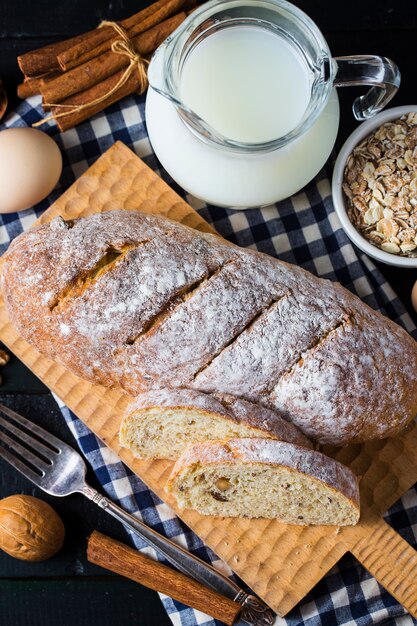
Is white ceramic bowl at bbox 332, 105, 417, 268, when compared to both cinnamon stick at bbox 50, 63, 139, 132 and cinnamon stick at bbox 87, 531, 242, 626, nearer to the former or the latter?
cinnamon stick at bbox 50, 63, 139, 132

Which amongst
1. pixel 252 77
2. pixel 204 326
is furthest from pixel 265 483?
pixel 252 77

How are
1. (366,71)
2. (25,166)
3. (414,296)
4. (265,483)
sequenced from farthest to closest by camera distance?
(414,296) → (25,166) → (265,483) → (366,71)

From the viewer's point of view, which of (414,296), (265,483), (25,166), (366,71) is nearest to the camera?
(366,71)

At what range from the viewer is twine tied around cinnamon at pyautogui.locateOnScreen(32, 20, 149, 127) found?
6.20 ft

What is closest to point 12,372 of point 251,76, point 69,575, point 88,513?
point 88,513

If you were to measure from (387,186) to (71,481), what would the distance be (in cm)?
114

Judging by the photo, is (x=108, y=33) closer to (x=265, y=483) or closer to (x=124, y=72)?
(x=124, y=72)

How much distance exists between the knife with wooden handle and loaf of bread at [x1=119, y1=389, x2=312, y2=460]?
14.3 inches

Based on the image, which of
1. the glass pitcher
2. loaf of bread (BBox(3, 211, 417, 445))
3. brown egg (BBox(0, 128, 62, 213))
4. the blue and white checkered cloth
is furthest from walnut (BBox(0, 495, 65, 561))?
the glass pitcher

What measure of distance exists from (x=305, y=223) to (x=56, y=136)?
734mm

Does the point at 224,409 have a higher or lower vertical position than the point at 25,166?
lower

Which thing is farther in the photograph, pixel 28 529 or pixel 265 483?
pixel 28 529

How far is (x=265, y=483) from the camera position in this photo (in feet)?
5.45

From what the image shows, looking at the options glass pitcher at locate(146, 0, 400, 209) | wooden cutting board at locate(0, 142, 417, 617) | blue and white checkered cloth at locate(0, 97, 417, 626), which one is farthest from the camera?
blue and white checkered cloth at locate(0, 97, 417, 626)
